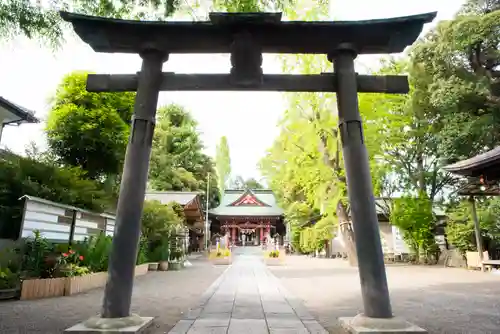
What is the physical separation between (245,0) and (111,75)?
2.48m

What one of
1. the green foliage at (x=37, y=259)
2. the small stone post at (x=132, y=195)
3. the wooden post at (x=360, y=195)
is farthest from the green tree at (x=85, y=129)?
the wooden post at (x=360, y=195)

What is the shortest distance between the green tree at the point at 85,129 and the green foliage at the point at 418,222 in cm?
1592

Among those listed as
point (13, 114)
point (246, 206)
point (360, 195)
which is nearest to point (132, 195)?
point (360, 195)

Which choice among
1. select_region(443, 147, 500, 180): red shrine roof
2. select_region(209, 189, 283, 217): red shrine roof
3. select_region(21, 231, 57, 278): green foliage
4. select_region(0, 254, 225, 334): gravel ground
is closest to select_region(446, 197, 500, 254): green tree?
select_region(443, 147, 500, 180): red shrine roof

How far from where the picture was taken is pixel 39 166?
370 inches

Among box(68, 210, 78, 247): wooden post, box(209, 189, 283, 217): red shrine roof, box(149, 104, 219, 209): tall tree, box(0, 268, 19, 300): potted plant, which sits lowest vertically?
box(0, 268, 19, 300): potted plant

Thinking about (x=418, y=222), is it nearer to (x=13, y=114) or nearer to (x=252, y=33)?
(x=252, y=33)

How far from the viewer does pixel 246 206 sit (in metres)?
38.8

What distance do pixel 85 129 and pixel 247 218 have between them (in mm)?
24688

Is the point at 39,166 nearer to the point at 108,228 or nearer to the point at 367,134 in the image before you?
the point at 108,228

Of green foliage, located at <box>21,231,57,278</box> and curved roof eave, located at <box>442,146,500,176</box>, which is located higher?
curved roof eave, located at <box>442,146,500,176</box>

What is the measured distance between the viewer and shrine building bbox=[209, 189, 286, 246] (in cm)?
3712

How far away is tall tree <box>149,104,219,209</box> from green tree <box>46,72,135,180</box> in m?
13.7

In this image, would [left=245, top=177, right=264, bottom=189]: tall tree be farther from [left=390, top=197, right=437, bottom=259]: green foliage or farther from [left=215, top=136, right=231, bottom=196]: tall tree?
[left=390, top=197, right=437, bottom=259]: green foliage
